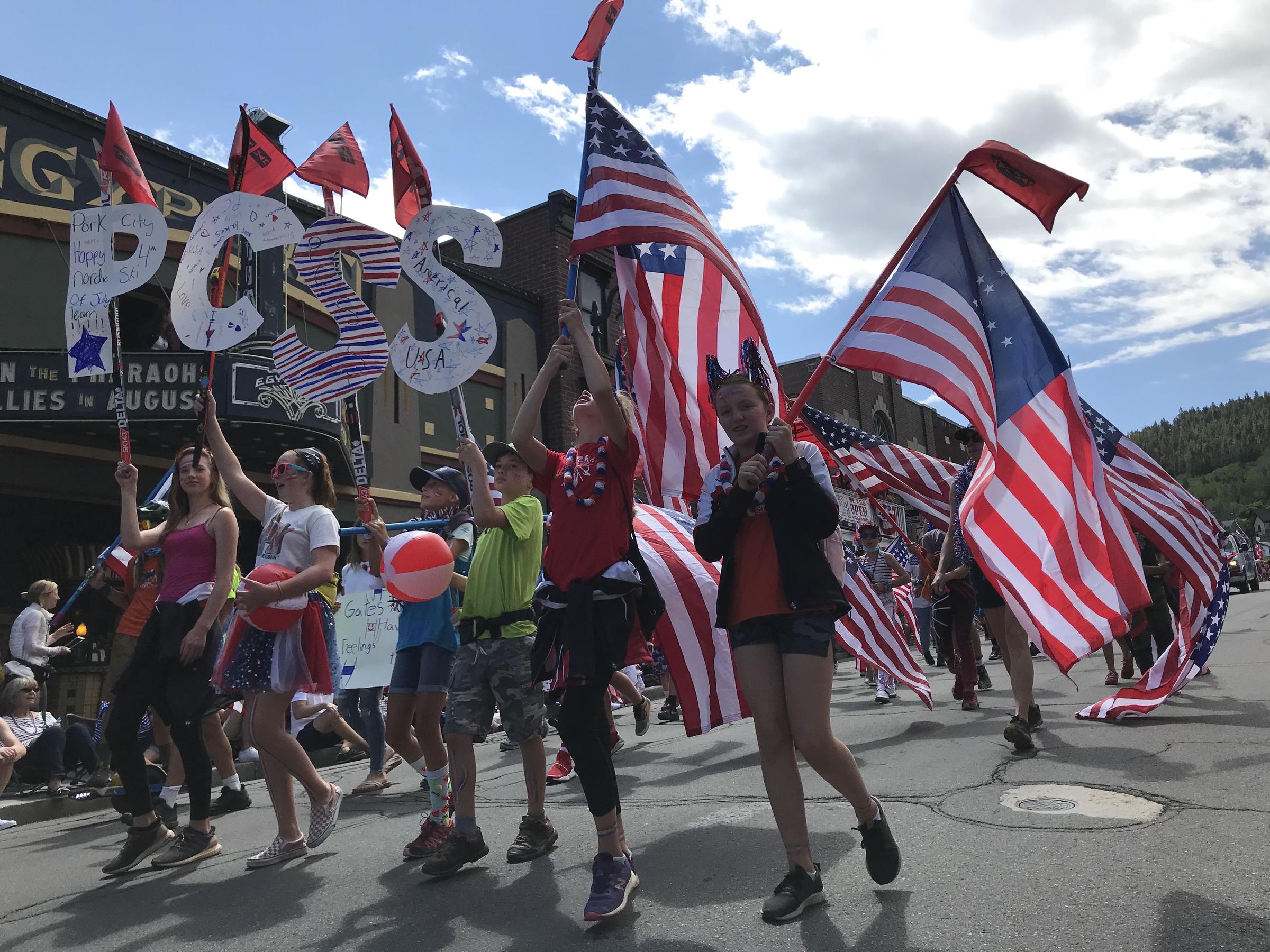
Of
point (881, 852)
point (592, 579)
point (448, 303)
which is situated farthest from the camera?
point (448, 303)

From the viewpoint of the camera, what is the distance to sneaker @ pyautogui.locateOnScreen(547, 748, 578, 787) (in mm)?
5973

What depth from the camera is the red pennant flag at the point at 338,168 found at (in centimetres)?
508

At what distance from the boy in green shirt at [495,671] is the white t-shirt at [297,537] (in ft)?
2.76

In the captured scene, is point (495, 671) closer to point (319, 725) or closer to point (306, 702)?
point (306, 702)

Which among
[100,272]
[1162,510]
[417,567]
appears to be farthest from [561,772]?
[1162,510]

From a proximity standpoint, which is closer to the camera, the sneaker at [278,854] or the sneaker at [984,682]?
the sneaker at [278,854]

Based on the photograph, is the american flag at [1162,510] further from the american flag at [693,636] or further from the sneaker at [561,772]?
the sneaker at [561,772]

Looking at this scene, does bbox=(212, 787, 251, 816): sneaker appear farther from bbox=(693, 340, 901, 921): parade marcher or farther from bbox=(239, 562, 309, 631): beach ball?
bbox=(693, 340, 901, 921): parade marcher

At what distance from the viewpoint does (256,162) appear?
541 cm

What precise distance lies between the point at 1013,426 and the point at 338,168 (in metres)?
3.80

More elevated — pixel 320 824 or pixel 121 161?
pixel 121 161

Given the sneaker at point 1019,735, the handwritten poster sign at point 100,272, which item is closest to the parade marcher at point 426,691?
the handwritten poster sign at point 100,272

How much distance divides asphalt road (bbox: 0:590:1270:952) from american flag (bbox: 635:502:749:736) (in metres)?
0.52

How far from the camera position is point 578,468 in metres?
3.65
